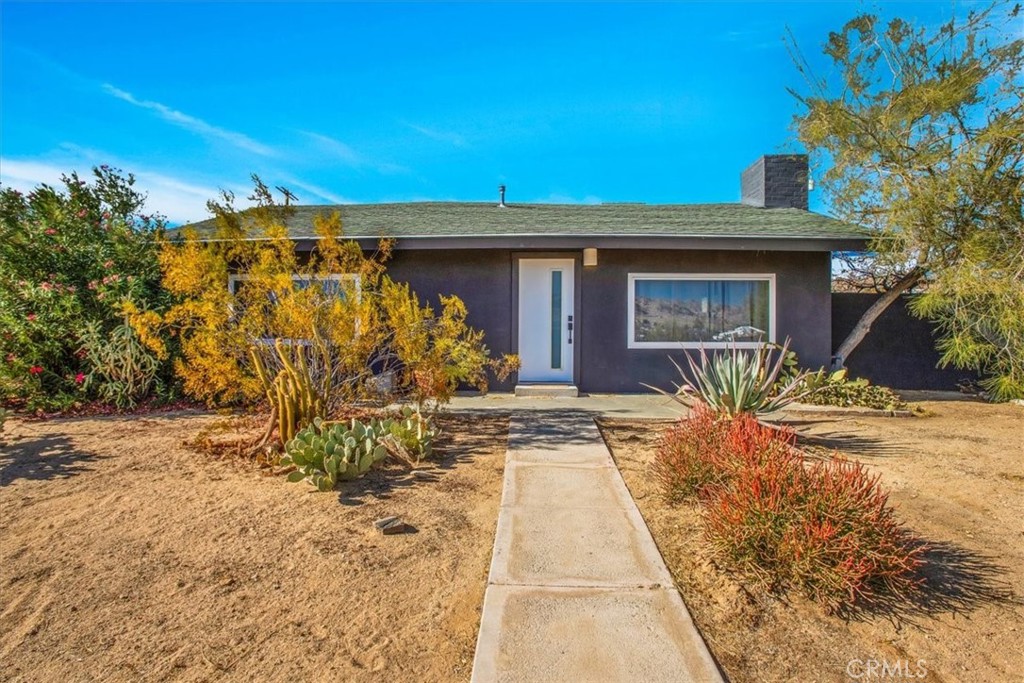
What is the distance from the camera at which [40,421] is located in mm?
7039

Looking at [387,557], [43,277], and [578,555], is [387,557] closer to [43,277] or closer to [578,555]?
[578,555]

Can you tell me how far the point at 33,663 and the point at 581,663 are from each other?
2.31 metres

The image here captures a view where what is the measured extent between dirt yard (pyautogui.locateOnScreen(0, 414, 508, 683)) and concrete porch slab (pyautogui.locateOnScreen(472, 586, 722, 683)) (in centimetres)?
15

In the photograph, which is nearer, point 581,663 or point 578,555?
point 581,663

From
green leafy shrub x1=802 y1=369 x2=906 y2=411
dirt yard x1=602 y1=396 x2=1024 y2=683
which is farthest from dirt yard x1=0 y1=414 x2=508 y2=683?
green leafy shrub x1=802 y1=369 x2=906 y2=411

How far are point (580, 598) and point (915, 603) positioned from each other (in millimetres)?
1658

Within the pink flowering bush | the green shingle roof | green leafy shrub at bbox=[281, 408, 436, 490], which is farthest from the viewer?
the green shingle roof

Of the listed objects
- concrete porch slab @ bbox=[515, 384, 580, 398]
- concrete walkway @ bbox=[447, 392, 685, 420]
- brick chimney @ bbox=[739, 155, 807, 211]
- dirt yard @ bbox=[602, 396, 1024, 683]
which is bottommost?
dirt yard @ bbox=[602, 396, 1024, 683]

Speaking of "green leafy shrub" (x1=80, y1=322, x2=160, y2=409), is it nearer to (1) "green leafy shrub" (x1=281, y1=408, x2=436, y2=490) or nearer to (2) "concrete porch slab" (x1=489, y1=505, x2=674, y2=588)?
(1) "green leafy shrub" (x1=281, y1=408, x2=436, y2=490)

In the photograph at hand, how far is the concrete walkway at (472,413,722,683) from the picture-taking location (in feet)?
7.13

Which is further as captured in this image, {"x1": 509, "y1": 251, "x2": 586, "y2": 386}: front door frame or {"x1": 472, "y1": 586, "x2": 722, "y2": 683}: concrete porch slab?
{"x1": 509, "y1": 251, "x2": 586, "y2": 386}: front door frame

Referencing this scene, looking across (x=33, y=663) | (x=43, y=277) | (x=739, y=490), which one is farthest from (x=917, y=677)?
(x=43, y=277)

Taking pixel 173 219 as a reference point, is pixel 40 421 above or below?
below

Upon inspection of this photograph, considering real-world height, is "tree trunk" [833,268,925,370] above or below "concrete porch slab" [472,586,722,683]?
above
